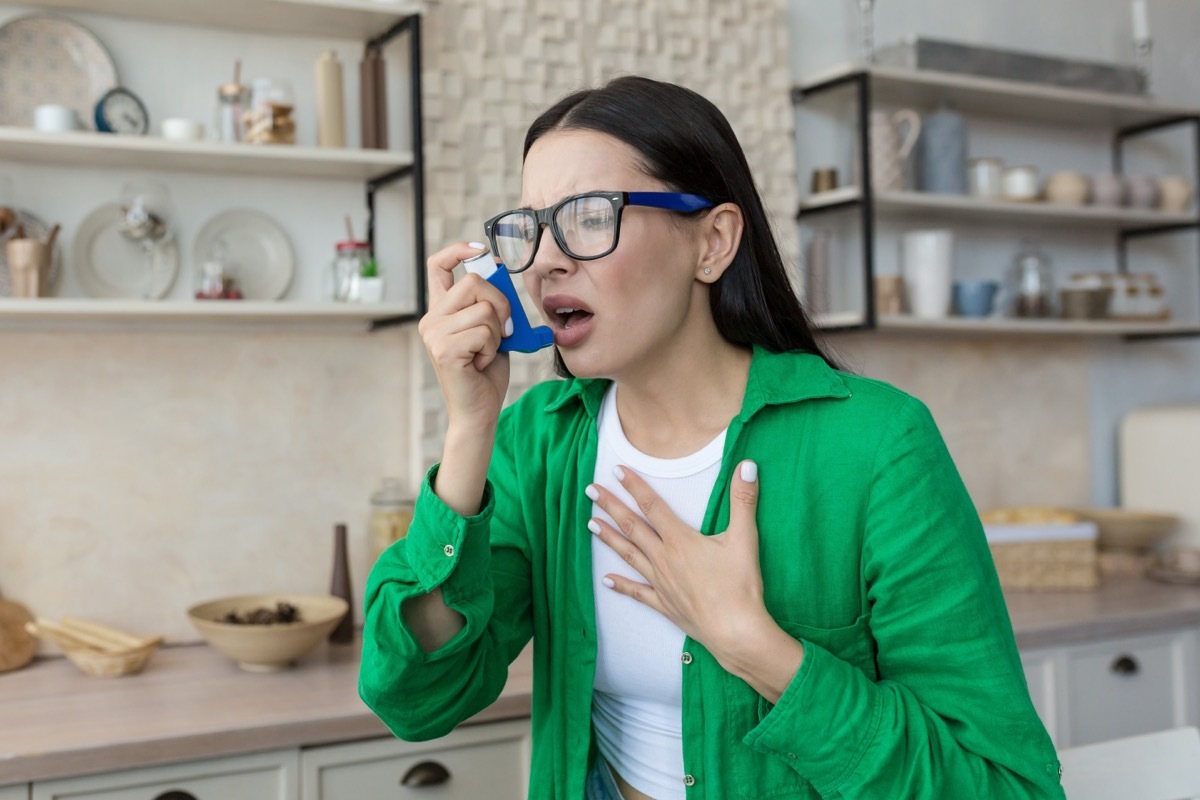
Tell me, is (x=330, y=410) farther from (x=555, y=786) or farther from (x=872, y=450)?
(x=872, y=450)

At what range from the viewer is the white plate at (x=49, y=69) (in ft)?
7.13

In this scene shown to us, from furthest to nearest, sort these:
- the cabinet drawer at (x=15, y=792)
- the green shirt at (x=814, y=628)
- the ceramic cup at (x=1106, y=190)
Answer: the ceramic cup at (x=1106, y=190) < the cabinet drawer at (x=15, y=792) < the green shirt at (x=814, y=628)

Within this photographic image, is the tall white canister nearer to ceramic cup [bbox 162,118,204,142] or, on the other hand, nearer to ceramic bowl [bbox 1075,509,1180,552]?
ceramic bowl [bbox 1075,509,1180,552]

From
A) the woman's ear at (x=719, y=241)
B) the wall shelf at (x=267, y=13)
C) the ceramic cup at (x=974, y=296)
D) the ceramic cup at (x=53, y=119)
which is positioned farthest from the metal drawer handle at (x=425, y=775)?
the ceramic cup at (x=974, y=296)

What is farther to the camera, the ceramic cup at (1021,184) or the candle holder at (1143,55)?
the candle holder at (1143,55)

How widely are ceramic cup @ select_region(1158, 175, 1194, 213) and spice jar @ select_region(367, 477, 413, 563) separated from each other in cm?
244

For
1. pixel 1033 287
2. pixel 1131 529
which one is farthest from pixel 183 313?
pixel 1131 529

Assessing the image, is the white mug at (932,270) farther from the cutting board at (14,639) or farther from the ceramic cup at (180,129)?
the cutting board at (14,639)

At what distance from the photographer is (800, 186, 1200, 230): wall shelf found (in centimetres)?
285

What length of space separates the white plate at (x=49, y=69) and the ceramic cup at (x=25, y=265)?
0.29m

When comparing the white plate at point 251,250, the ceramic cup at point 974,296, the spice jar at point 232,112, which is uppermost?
the spice jar at point 232,112

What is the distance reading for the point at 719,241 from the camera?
4.29 feet

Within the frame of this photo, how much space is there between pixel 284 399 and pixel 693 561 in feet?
5.10

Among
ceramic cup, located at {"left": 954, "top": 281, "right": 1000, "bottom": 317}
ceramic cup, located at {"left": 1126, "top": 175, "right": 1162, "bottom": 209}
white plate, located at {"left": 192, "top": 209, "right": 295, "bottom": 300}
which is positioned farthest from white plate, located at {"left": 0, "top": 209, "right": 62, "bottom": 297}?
ceramic cup, located at {"left": 1126, "top": 175, "right": 1162, "bottom": 209}
